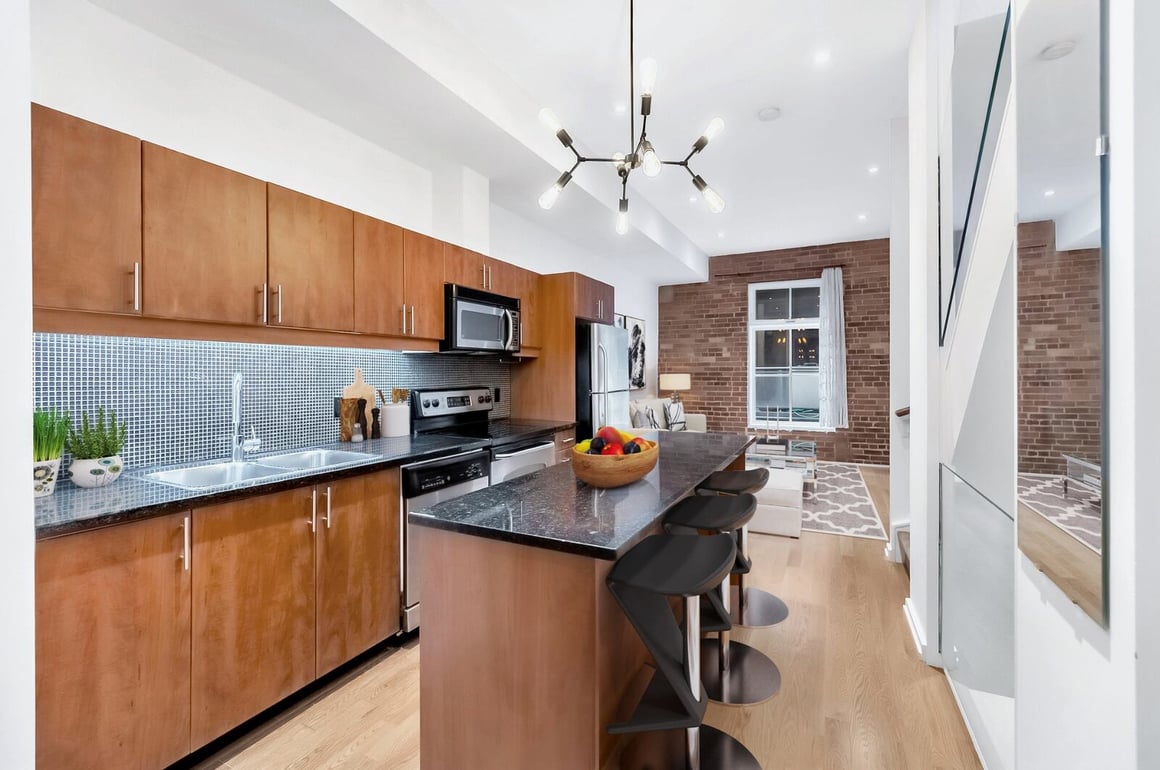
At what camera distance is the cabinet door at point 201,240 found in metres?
1.72

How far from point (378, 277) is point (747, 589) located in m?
2.69

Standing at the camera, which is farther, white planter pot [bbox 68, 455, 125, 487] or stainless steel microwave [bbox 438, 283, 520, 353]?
stainless steel microwave [bbox 438, 283, 520, 353]

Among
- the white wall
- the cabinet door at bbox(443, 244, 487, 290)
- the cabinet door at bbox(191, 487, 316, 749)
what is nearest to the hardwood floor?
the cabinet door at bbox(191, 487, 316, 749)

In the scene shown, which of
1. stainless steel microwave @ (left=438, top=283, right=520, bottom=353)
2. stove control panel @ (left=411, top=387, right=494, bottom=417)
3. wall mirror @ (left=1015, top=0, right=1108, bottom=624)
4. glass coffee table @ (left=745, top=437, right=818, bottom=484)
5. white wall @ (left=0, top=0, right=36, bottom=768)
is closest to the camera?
white wall @ (left=0, top=0, right=36, bottom=768)

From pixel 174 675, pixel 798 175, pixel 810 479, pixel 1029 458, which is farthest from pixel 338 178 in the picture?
pixel 810 479

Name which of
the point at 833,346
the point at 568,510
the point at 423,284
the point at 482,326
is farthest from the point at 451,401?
the point at 833,346

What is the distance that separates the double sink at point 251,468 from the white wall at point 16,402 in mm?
1137

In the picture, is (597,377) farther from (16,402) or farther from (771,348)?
(771,348)

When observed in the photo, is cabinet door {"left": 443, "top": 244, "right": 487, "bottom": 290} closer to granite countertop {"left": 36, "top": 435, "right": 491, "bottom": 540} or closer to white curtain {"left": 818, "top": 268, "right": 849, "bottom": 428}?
granite countertop {"left": 36, "top": 435, "right": 491, "bottom": 540}

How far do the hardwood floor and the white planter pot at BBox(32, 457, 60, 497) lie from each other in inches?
39.4

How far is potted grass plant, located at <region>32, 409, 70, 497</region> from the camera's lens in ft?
4.80

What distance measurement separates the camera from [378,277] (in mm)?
2588

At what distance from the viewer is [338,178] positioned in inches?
109

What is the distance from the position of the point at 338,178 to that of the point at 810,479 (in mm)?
5059
